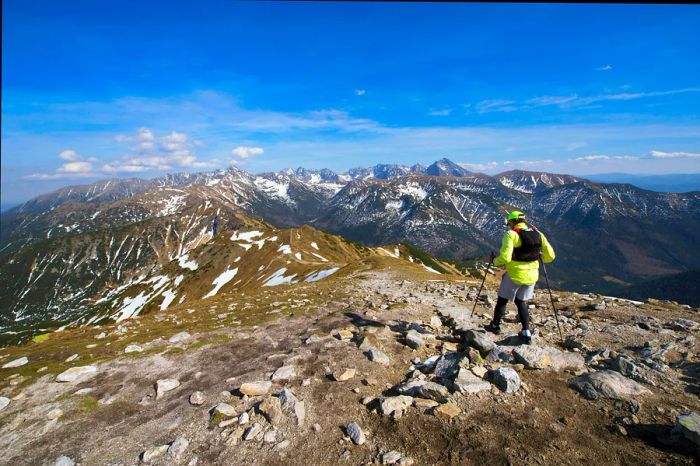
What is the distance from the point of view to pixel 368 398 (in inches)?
352

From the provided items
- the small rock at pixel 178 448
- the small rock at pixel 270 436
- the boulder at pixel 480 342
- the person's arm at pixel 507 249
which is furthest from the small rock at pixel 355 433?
the person's arm at pixel 507 249

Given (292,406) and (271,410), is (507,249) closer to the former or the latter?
(292,406)

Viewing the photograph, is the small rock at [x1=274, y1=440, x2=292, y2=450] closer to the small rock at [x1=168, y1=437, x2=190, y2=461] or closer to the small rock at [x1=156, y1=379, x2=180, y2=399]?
the small rock at [x1=168, y1=437, x2=190, y2=461]

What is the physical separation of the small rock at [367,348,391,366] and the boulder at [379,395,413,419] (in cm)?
258

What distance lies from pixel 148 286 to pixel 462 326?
211 metres

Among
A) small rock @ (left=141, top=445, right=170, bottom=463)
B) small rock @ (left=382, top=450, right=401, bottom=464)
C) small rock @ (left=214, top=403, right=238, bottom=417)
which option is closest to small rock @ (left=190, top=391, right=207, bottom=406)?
small rock @ (left=214, top=403, right=238, bottom=417)

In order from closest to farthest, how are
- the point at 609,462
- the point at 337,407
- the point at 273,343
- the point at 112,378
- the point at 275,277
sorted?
the point at 609,462 → the point at 337,407 → the point at 112,378 → the point at 273,343 → the point at 275,277

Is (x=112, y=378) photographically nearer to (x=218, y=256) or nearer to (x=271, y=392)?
(x=271, y=392)

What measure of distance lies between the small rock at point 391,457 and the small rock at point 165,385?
7081 mm

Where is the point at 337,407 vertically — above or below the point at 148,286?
above

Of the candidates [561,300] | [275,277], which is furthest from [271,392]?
[275,277]

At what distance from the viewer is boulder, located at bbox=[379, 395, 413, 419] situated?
26.5 feet

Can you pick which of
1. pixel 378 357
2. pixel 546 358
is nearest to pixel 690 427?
pixel 546 358

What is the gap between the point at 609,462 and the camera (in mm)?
6176
